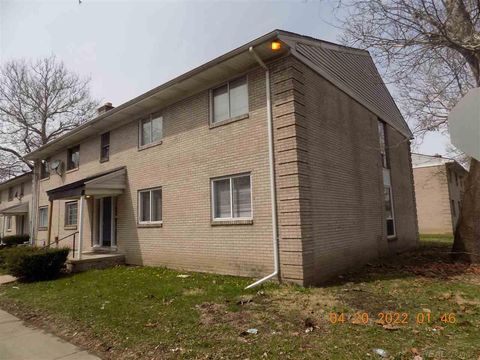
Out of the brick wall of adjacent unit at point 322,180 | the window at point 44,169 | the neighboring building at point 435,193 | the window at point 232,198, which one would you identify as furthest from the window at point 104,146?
the neighboring building at point 435,193

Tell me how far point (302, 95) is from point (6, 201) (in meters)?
30.9

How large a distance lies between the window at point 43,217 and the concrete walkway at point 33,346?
50.1ft

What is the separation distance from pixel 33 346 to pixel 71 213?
43.4ft

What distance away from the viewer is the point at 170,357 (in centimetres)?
438

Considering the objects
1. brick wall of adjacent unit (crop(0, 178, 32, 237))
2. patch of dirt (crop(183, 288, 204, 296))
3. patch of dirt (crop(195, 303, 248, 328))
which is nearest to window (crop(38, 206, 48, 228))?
brick wall of adjacent unit (crop(0, 178, 32, 237))

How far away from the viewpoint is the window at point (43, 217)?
2002 cm

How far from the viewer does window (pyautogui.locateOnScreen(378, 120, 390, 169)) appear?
14.2 metres

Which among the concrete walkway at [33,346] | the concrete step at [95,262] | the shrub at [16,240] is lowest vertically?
the concrete walkway at [33,346]

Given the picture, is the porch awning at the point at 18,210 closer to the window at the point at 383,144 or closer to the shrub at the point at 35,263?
the shrub at the point at 35,263

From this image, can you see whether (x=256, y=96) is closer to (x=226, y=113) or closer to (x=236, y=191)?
(x=226, y=113)

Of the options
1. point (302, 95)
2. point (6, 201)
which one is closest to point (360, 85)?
point (302, 95)

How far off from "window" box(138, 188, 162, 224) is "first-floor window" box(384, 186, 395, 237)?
28.3 ft

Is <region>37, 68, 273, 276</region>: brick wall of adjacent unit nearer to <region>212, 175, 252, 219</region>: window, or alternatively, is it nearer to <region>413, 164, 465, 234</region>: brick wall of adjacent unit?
<region>212, 175, 252, 219</region>: window

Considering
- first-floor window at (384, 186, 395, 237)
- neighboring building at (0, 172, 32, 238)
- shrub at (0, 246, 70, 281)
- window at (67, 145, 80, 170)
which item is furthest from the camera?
neighboring building at (0, 172, 32, 238)
